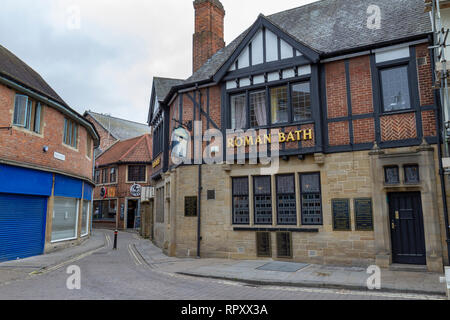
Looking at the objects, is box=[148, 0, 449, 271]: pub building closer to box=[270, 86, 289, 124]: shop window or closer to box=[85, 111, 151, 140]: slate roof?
box=[270, 86, 289, 124]: shop window

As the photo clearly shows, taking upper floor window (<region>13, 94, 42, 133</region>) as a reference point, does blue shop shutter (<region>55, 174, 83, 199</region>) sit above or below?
below

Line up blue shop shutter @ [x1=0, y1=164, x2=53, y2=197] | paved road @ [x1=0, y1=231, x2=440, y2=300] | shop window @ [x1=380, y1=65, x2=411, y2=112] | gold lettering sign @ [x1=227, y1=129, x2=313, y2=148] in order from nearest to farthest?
1. paved road @ [x1=0, y1=231, x2=440, y2=300]
2. shop window @ [x1=380, y1=65, x2=411, y2=112]
3. gold lettering sign @ [x1=227, y1=129, x2=313, y2=148]
4. blue shop shutter @ [x1=0, y1=164, x2=53, y2=197]

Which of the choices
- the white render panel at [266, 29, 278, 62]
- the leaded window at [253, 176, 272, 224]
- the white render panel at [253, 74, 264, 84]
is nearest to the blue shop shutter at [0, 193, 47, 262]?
the leaded window at [253, 176, 272, 224]

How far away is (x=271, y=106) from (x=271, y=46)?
2.26 m

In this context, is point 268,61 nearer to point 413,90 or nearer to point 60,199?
point 413,90

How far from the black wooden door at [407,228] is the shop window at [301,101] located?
3853 mm

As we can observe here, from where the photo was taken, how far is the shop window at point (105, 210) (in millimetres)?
34156

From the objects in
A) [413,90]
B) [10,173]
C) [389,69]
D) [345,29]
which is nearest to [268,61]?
[345,29]

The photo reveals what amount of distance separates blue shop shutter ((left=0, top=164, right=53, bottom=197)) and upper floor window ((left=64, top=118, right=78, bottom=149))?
2857 mm

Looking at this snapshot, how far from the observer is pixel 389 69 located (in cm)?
1122

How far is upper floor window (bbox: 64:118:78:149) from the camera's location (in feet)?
56.9

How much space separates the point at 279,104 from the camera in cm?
1280

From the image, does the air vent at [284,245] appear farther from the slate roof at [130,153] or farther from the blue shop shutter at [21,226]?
the slate roof at [130,153]

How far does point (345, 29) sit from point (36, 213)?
14295 millimetres
